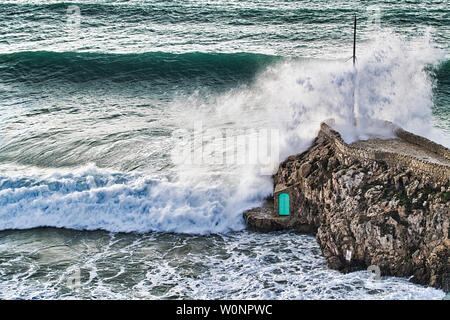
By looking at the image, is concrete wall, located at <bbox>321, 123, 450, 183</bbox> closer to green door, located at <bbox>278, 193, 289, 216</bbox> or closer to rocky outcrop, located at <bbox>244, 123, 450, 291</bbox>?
rocky outcrop, located at <bbox>244, 123, 450, 291</bbox>

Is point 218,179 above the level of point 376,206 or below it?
below

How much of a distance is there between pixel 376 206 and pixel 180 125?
11.7 meters

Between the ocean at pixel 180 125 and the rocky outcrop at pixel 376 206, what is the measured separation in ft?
1.67

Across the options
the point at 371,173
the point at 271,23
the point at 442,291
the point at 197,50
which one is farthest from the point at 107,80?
the point at 442,291

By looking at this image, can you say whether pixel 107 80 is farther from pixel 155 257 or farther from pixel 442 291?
pixel 442 291

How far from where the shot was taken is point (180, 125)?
2673cm

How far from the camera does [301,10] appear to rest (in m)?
41.2

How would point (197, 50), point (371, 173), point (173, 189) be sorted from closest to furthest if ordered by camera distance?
point (371, 173) < point (173, 189) < point (197, 50)

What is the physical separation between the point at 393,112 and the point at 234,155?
5.74 metres

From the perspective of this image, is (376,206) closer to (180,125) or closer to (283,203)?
(283,203)

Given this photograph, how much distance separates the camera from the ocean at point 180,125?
17125 millimetres

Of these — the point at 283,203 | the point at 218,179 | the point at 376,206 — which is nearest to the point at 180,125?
the point at 218,179

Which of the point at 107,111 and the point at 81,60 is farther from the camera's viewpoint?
the point at 81,60

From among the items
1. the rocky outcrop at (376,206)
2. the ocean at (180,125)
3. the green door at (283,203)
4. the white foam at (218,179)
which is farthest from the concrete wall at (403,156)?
the green door at (283,203)
